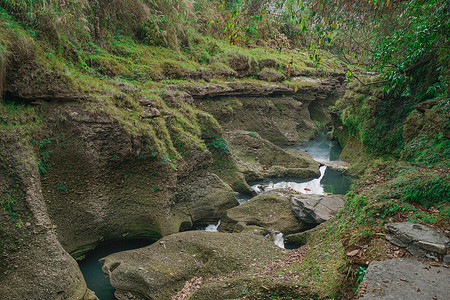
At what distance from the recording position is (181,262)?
897 cm

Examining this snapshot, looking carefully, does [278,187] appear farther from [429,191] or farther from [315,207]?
[429,191]

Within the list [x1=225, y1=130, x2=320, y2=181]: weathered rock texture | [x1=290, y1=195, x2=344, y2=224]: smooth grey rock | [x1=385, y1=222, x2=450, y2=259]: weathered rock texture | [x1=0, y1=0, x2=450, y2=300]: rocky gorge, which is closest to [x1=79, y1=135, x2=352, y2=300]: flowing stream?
[x1=0, y1=0, x2=450, y2=300]: rocky gorge

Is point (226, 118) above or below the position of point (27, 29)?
below

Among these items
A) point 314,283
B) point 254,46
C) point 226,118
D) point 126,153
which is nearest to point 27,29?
point 126,153

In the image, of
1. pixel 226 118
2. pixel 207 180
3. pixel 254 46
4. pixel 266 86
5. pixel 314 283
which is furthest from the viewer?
pixel 254 46

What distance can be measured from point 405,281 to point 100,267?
358 inches

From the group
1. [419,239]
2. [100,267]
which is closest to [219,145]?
[100,267]

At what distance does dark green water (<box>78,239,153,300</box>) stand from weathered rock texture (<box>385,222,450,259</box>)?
7.75 m

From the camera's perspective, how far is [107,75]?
14.1 meters

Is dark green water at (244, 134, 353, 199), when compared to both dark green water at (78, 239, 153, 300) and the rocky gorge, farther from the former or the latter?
dark green water at (78, 239, 153, 300)

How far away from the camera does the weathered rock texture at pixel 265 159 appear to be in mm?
18891

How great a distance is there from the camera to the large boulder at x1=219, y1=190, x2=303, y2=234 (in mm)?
12197

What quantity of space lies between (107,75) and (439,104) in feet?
44.3

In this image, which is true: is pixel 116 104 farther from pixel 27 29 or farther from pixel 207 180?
pixel 207 180
